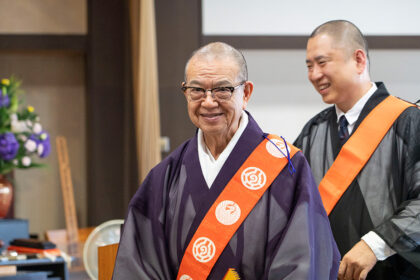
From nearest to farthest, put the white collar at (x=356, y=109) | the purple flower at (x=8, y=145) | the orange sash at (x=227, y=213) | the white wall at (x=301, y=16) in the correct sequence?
1. the orange sash at (x=227, y=213)
2. the white collar at (x=356, y=109)
3. the purple flower at (x=8, y=145)
4. the white wall at (x=301, y=16)

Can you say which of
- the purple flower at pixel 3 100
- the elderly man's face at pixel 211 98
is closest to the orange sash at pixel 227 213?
the elderly man's face at pixel 211 98

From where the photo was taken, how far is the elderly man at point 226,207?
1.82 metres

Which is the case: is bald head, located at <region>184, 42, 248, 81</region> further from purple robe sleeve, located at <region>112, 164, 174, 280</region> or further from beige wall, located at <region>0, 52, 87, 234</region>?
beige wall, located at <region>0, 52, 87, 234</region>

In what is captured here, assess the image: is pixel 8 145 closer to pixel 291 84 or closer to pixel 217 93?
pixel 291 84

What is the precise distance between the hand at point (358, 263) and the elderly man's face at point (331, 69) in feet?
1.89

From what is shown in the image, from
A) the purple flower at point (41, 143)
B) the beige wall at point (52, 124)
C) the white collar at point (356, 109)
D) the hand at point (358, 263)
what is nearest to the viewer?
the hand at point (358, 263)

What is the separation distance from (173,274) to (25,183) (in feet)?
13.9

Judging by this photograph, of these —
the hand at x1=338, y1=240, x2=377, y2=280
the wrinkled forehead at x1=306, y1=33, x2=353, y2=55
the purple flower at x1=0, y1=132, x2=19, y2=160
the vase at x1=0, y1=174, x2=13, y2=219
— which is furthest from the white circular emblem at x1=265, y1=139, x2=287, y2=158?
the vase at x1=0, y1=174, x2=13, y2=219

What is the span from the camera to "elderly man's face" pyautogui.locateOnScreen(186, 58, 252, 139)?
1.86m

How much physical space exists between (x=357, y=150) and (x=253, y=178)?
65cm

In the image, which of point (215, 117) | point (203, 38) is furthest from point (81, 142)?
point (215, 117)

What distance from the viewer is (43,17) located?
18.9ft

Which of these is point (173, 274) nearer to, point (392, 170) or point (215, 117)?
point (215, 117)

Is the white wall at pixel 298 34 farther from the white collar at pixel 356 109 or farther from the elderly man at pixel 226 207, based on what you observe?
the elderly man at pixel 226 207
